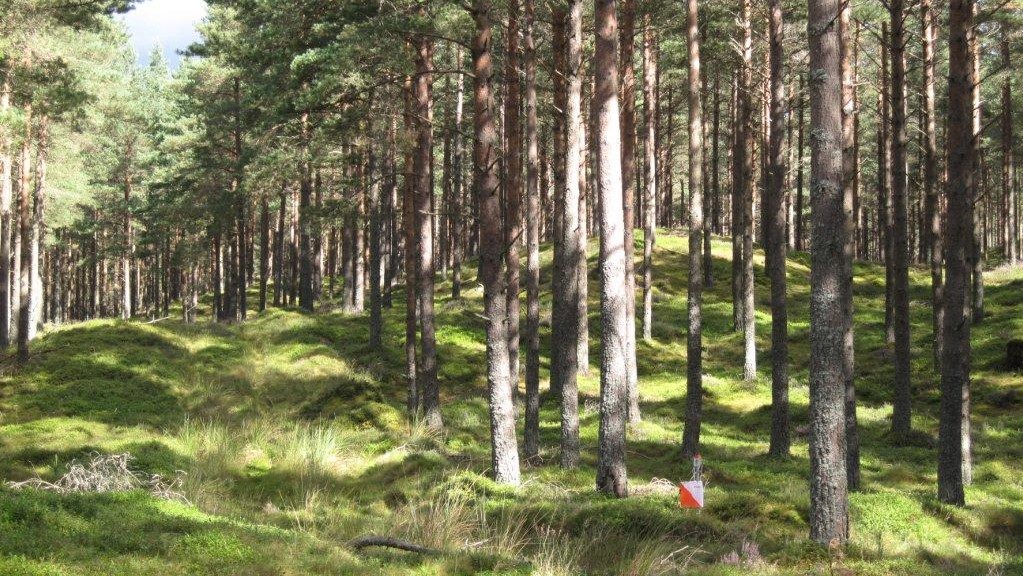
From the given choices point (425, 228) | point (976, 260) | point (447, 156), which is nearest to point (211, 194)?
point (447, 156)

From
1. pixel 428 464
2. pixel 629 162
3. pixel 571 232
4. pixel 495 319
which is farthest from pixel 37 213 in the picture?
pixel 495 319

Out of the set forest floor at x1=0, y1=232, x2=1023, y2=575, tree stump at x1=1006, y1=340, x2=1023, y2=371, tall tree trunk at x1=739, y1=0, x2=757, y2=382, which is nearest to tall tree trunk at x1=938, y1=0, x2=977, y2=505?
forest floor at x1=0, y1=232, x2=1023, y2=575

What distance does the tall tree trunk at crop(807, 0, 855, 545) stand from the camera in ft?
27.8

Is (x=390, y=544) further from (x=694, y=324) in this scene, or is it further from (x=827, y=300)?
(x=694, y=324)

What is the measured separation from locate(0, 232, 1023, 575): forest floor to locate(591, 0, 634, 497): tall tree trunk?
1.91ft

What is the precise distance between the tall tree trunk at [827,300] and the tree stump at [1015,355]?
16.4 meters

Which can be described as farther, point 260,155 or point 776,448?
point 260,155

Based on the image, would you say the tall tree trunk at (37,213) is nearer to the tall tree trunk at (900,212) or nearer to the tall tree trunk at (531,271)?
the tall tree trunk at (531,271)

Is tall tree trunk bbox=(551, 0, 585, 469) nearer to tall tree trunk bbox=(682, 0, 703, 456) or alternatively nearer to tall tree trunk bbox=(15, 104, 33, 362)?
tall tree trunk bbox=(682, 0, 703, 456)

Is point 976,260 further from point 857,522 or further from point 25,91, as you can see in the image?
point 25,91

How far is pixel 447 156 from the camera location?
129ft

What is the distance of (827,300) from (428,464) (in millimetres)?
7699

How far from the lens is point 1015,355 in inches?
845

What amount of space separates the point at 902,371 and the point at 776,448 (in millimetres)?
3075
